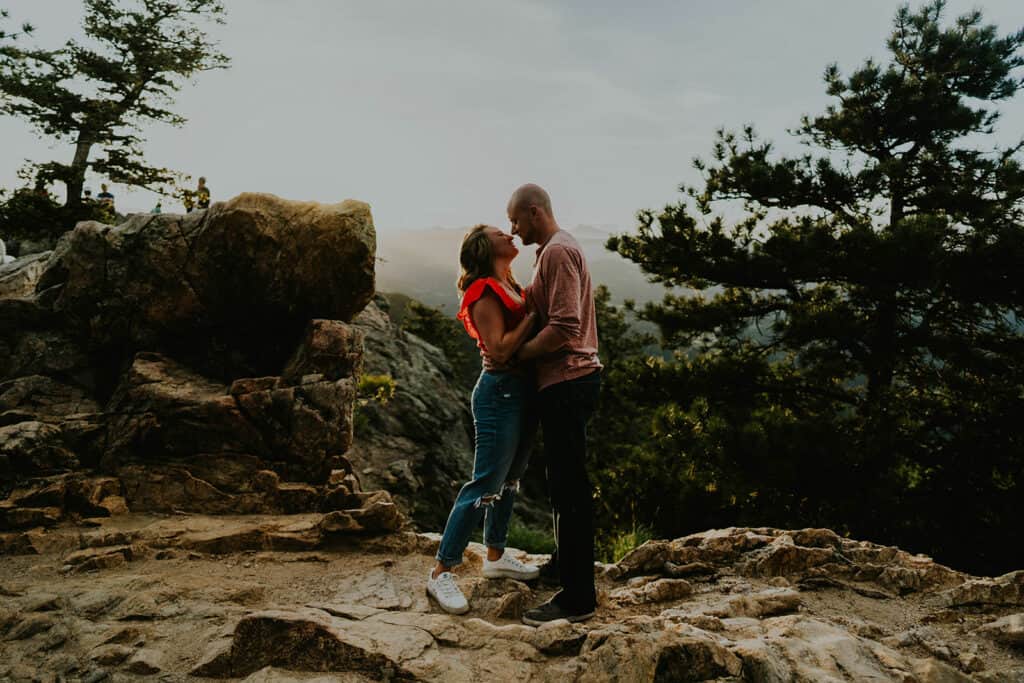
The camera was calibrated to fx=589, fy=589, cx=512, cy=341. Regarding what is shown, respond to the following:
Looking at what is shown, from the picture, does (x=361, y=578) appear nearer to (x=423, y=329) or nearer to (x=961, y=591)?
(x=961, y=591)

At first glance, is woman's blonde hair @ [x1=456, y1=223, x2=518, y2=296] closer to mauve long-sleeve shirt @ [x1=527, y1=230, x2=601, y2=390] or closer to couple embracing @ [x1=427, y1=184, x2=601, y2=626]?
couple embracing @ [x1=427, y1=184, x2=601, y2=626]

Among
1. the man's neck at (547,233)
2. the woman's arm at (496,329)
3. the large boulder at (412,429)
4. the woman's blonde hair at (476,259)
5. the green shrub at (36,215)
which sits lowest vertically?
the large boulder at (412,429)

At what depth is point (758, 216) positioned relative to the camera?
12156 mm

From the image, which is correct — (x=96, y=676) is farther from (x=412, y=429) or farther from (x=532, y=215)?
(x=412, y=429)

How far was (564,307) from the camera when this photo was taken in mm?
3117

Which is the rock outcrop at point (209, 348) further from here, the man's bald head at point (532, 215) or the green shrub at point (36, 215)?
the green shrub at point (36, 215)

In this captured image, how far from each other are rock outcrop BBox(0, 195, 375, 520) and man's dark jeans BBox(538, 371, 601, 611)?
2921 mm

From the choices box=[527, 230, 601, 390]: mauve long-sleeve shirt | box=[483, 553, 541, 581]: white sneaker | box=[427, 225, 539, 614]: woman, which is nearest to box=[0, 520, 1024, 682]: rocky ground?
box=[483, 553, 541, 581]: white sneaker

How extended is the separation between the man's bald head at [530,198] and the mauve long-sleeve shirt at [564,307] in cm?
18

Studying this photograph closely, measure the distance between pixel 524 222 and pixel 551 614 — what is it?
2.20m

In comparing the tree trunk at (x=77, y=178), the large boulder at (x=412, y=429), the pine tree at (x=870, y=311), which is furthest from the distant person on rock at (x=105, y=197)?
the pine tree at (x=870, y=311)

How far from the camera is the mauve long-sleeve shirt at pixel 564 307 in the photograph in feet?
10.2

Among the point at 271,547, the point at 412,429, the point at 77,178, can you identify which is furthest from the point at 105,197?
the point at 271,547

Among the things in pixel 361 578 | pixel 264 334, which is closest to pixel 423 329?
pixel 264 334
